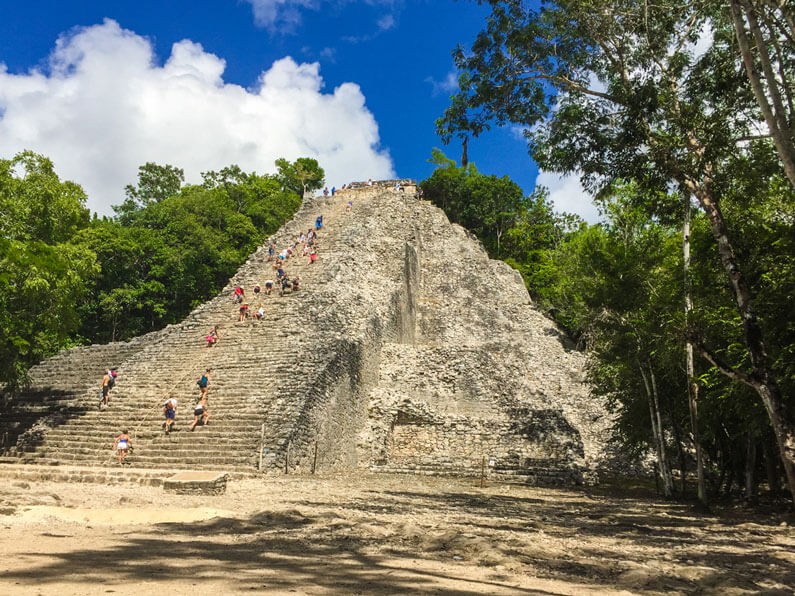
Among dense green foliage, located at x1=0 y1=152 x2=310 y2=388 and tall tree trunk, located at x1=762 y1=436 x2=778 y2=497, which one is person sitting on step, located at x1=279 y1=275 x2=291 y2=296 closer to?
dense green foliage, located at x1=0 y1=152 x2=310 y2=388

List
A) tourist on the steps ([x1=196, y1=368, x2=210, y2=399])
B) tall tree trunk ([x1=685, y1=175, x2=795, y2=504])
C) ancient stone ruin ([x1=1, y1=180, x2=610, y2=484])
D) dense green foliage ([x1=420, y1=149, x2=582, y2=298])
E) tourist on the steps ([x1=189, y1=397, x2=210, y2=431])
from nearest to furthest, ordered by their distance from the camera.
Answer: tall tree trunk ([x1=685, y1=175, x2=795, y2=504]) < ancient stone ruin ([x1=1, y1=180, x2=610, y2=484]) < tourist on the steps ([x1=189, y1=397, x2=210, y2=431]) < tourist on the steps ([x1=196, y1=368, x2=210, y2=399]) < dense green foliage ([x1=420, y1=149, x2=582, y2=298])

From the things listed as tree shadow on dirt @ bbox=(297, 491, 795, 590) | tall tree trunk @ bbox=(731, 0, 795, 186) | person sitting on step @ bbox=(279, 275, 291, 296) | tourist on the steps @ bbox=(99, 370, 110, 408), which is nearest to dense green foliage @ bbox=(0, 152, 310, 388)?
tourist on the steps @ bbox=(99, 370, 110, 408)

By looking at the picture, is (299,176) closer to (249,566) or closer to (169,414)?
(169,414)

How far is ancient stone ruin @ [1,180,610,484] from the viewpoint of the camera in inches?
514

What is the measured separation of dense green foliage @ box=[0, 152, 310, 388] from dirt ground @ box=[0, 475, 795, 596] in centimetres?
486

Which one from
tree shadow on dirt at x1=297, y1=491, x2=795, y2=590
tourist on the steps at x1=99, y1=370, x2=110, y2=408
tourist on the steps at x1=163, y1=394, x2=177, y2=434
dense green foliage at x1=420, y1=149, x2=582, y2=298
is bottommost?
tree shadow on dirt at x1=297, y1=491, x2=795, y2=590

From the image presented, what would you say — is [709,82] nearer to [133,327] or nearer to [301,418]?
[301,418]

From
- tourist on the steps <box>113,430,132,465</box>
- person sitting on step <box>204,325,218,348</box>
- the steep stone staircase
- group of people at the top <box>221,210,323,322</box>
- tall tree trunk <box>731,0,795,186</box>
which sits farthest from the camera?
group of people at the top <box>221,210,323,322</box>

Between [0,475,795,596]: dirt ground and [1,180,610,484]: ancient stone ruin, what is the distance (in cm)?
326

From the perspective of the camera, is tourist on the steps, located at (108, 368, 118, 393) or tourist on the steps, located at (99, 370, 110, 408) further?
tourist on the steps, located at (108, 368, 118, 393)

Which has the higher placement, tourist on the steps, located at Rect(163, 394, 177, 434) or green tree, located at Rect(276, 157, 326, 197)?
green tree, located at Rect(276, 157, 326, 197)

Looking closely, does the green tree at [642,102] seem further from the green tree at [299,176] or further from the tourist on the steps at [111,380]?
the green tree at [299,176]

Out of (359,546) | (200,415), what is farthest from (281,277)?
(359,546)

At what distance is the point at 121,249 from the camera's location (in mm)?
30406
